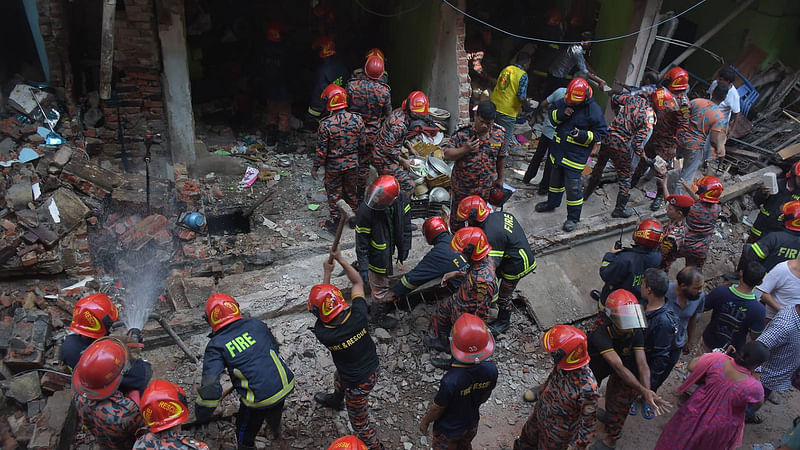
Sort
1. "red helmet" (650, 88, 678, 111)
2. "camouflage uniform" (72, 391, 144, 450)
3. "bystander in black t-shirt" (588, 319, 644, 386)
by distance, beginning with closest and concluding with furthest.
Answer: "camouflage uniform" (72, 391, 144, 450)
"bystander in black t-shirt" (588, 319, 644, 386)
"red helmet" (650, 88, 678, 111)

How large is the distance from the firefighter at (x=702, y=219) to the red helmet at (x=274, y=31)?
6.35 meters

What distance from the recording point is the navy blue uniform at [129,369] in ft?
11.7

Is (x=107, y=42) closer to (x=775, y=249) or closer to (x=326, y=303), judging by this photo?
(x=326, y=303)

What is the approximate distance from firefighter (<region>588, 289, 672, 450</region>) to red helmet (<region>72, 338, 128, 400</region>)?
3341 mm

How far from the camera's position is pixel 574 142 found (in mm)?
6406

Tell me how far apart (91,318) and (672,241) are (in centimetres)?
551

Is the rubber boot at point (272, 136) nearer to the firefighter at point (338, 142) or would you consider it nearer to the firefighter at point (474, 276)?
the firefighter at point (338, 142)

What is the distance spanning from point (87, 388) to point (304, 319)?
2367 mm

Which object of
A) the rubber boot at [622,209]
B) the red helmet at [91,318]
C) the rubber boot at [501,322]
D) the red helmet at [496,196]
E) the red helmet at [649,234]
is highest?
the red helmet at [649,234]

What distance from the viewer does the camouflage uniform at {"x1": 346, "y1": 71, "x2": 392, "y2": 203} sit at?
6840 mm

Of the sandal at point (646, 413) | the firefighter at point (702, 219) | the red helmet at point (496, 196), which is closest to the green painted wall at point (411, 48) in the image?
the red helmet at point (496, 196)

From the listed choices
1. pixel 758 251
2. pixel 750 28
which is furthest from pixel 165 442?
pixel 750 28

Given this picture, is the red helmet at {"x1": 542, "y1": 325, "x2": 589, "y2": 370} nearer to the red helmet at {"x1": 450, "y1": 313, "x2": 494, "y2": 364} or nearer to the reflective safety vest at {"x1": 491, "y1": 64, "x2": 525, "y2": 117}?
the red helmet at {"x1": 450, "y1": 313, "x2": 494, "y2": 364}

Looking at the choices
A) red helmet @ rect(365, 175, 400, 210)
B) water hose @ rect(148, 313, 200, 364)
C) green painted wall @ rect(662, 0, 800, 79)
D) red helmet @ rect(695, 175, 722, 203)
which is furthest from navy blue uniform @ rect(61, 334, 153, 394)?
green painted wall @ rect(662, 0, 800, 79)
